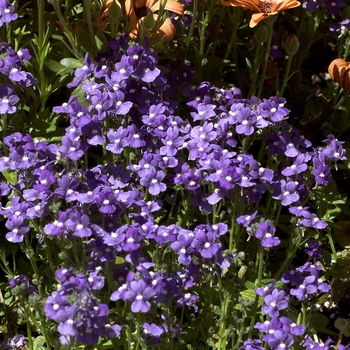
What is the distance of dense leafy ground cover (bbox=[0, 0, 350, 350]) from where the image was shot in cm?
204

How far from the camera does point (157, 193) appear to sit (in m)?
2.24

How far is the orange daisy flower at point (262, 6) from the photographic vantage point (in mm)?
2574

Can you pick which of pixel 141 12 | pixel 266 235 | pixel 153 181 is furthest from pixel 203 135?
pixel 141 12

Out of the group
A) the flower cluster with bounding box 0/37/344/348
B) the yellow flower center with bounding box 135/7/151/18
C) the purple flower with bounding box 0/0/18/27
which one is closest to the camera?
the flower cluster with bounding box 0/37/344/348

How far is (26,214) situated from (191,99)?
2.46ft

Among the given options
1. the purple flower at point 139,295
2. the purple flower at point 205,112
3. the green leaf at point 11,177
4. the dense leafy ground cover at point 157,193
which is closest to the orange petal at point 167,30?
the dense leafy ground cover at point 157,193

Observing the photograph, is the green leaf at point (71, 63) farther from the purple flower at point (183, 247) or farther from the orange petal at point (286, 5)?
the purple flower at point (183, 247)

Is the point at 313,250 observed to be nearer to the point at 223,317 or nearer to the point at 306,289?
the point at 306,289

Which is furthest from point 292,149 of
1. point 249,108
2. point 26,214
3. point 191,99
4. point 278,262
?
point 26,214

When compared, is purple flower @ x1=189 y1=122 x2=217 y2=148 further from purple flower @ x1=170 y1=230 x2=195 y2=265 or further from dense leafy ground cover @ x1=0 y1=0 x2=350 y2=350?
purple flower @ x1=170 y1=230 x2=195 y2=265

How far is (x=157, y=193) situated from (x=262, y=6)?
88 centimetres

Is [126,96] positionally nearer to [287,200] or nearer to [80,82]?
[80,82]

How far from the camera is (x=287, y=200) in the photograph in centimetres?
229

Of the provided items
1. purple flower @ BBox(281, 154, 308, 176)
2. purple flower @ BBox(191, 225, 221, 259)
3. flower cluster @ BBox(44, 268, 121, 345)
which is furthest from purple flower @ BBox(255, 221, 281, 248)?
flower cluster @ BBox(44, 268, 121, 345)
